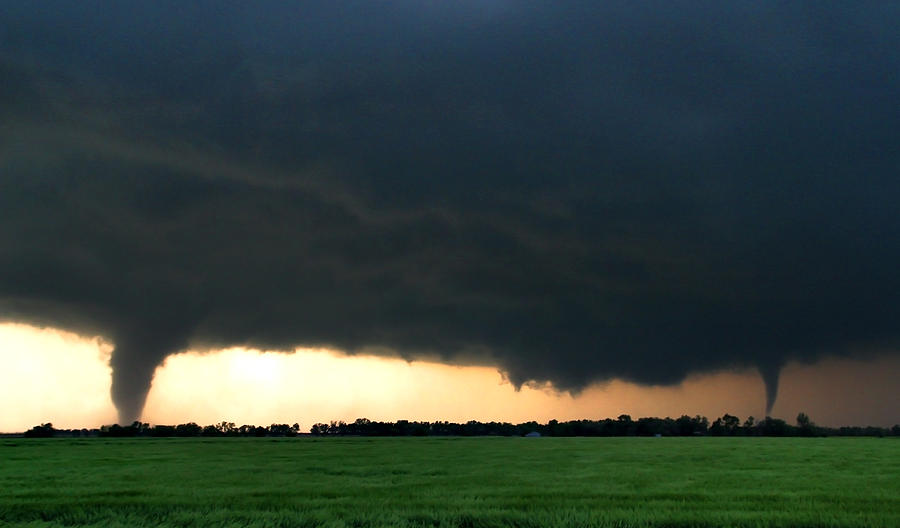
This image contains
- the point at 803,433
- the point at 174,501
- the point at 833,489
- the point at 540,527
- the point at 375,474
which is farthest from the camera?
the point at 803,433

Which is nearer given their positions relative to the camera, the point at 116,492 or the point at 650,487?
the point at 116,492

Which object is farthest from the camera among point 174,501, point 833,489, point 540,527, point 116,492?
point 833,489

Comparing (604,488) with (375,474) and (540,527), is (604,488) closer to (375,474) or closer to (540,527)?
(540,527)

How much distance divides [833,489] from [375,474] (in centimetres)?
1639

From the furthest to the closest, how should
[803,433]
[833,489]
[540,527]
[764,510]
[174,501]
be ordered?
[803,433] < [833,489] < [174,501] < [764,510] < [540,527]

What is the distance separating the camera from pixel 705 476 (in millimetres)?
24312

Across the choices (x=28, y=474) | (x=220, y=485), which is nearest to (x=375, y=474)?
(x=220, y=485)

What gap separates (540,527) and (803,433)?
187m

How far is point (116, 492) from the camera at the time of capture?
18.6 meters

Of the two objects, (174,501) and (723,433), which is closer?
(174,501)

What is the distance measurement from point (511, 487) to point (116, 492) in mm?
11574

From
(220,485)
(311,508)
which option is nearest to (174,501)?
(311,508)

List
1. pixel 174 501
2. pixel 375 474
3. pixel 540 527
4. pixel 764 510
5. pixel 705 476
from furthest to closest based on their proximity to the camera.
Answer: pixel 375 474 → pixel 705 476 → pixel 174 501 → pixel 764 510 → pixel 540 527

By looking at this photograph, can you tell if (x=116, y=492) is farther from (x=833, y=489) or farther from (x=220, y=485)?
(x=833, y=489)
